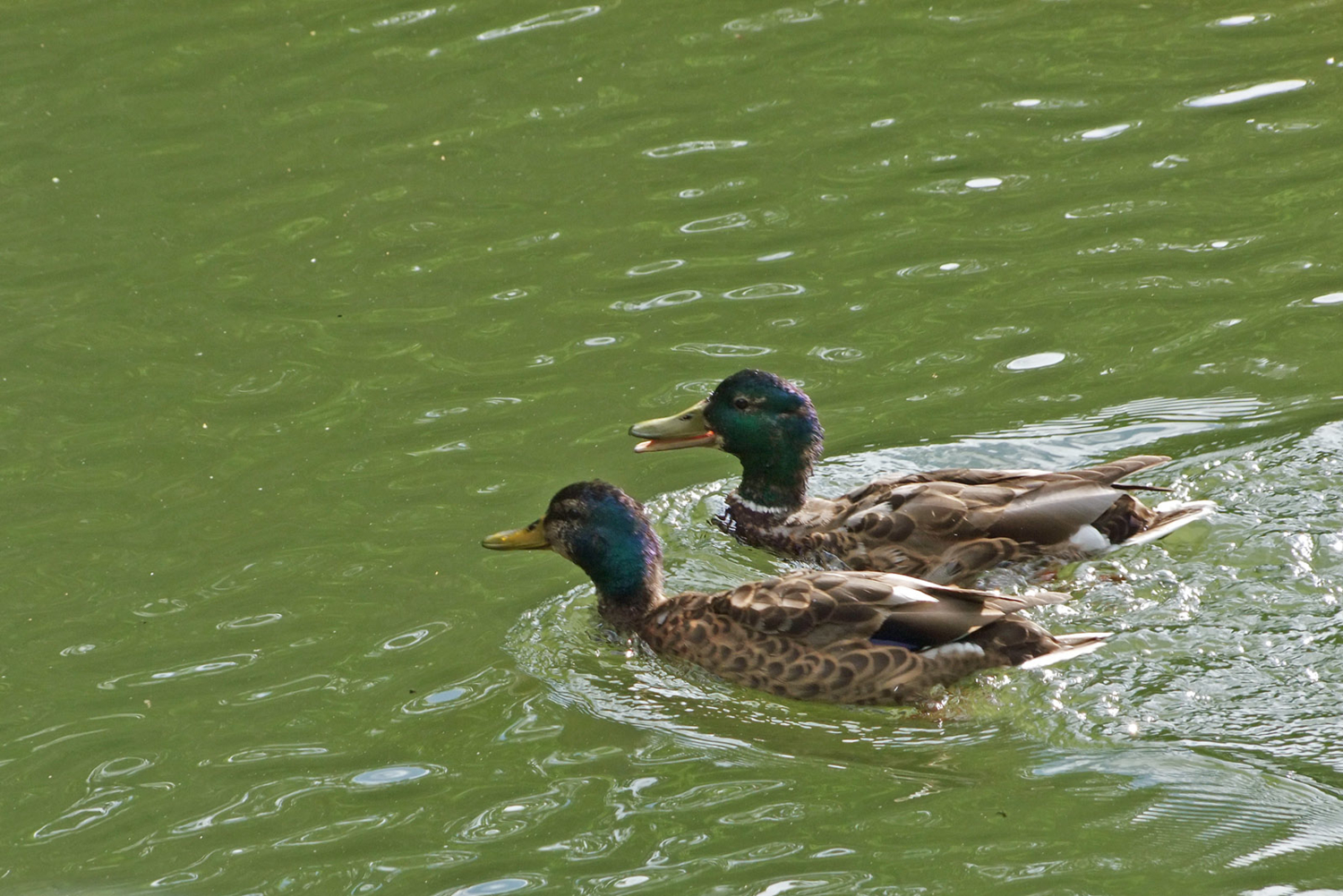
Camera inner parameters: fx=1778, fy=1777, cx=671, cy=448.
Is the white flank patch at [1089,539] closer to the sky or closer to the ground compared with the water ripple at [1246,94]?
closer to the ground

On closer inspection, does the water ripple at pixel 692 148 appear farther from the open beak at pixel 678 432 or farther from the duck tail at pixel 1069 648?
the duck tail at pixel 1069 648

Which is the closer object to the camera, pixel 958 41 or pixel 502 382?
pixel 502 382

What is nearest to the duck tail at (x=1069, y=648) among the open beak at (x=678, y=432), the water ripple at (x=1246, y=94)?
the open beak at (x=678, y=432)

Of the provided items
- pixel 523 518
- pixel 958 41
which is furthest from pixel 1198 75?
pixel 523 518

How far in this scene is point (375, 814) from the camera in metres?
6.66

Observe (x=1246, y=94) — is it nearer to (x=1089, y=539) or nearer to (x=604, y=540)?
(x=1089, y=539)

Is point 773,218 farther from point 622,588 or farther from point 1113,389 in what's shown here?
point 622,588

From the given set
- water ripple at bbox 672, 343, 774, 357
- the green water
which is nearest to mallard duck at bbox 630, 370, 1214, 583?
the green water

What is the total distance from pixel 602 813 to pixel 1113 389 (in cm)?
414

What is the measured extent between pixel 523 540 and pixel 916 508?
6.01 ft

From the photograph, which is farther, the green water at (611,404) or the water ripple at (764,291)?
the water ripple at (764,291)

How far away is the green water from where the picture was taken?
6.50m

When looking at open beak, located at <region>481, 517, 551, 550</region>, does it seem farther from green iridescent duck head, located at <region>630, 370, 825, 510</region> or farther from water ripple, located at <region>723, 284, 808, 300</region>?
water ripple, located at <region>723, 284, 808, 300</region>

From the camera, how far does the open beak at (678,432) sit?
890 centimetres
